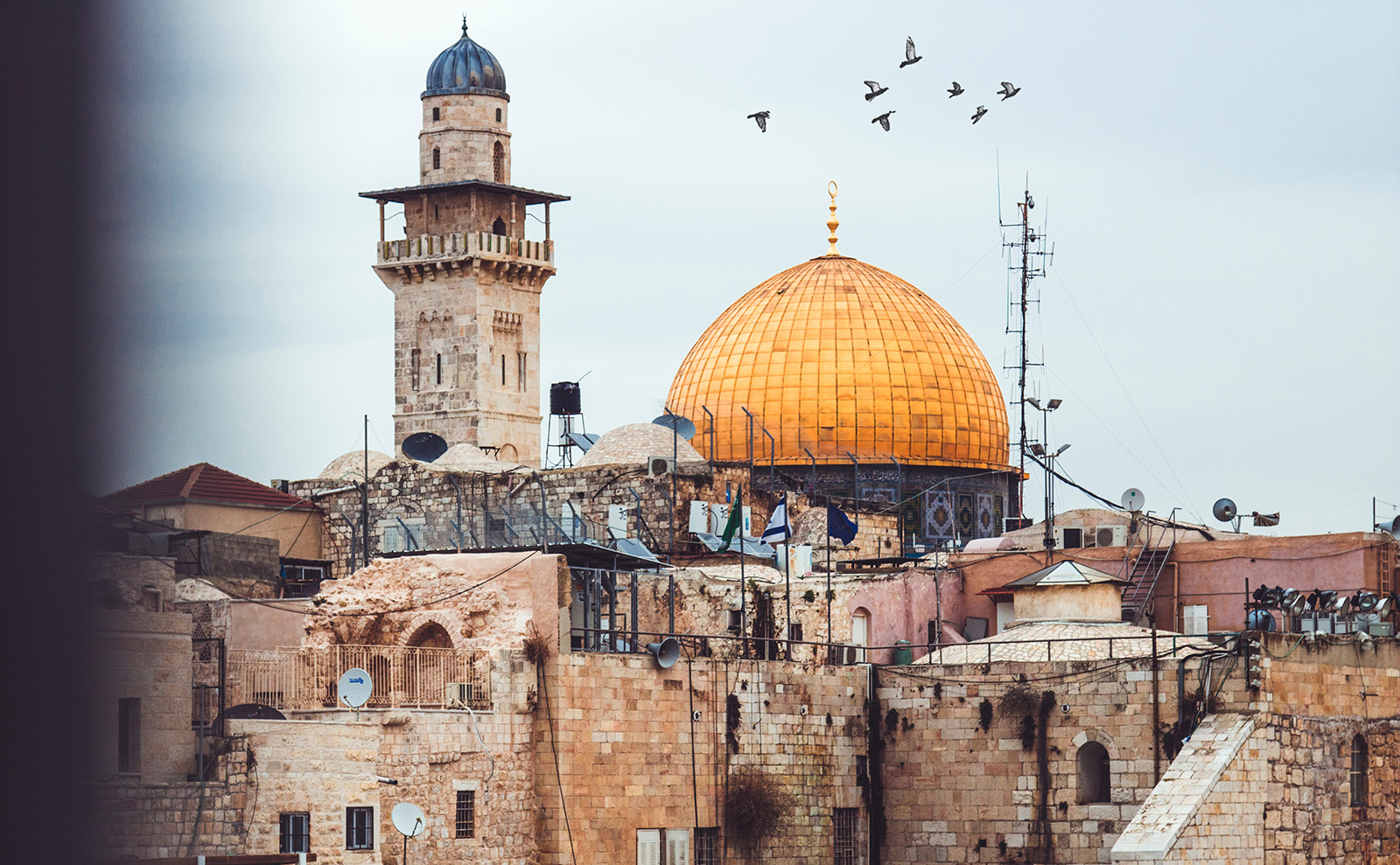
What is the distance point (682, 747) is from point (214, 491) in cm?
1400

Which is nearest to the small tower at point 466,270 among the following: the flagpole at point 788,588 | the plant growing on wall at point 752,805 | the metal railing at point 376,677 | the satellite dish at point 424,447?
the satellite dish at point 424,447

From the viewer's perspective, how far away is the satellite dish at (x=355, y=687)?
2189cm

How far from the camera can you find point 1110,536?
120ft

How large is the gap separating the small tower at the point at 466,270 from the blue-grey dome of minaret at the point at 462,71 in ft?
0.07

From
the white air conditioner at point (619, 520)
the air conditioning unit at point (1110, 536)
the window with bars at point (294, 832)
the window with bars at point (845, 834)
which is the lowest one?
the window with bars at point (845, 834)

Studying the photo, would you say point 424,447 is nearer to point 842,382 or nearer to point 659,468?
point 659,468

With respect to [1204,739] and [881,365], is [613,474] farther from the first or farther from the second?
[1204,739]

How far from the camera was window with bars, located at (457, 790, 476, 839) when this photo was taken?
2266 centimetres

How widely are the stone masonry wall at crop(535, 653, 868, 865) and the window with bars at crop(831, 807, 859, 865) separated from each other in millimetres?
159

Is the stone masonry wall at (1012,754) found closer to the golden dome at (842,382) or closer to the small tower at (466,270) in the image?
the golden dome at (842,382)

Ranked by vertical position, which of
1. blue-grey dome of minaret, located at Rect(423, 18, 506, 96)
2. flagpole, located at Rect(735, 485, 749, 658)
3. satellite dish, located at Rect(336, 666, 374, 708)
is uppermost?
blue-grey dome of minaret, located at Rect(423, 18, 506, 96)

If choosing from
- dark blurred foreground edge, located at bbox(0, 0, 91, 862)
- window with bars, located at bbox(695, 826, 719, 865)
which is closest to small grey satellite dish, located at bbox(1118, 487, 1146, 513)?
window with bars, located at bbox(695, 826, 719, 865)

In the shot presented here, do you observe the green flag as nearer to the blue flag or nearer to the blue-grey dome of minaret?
the blue flag

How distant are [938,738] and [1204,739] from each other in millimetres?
4109
